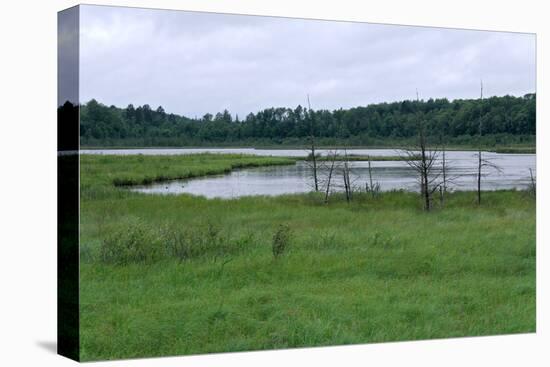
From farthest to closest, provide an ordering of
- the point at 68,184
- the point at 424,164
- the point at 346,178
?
1. the point at 424,164
2. the point at 346,178
3. the point at 68,184

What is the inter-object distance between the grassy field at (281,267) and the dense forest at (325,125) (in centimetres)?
23

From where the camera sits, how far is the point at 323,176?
10570 millimetres

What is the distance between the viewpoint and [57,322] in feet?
31.0

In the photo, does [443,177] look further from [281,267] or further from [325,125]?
[281,267]

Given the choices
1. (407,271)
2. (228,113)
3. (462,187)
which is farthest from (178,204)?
(462,187)

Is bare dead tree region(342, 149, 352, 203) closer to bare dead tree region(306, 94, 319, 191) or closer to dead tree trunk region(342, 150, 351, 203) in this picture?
dead tree trunk region(342, 150, 351, 203)

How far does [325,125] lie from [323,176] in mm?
564

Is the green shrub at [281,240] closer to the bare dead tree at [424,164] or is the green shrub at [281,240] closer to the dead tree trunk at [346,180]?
the dead tree trunk at [346,180]

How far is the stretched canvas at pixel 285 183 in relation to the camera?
9242mm

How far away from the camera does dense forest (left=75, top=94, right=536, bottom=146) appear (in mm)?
9508

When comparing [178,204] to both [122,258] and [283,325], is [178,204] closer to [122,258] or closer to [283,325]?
[122,258]

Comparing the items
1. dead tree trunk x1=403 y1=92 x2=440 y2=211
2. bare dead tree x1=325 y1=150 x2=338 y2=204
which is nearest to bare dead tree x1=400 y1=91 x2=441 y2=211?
dead tree trunk x1=403 y1=92 x2=440 y2=211

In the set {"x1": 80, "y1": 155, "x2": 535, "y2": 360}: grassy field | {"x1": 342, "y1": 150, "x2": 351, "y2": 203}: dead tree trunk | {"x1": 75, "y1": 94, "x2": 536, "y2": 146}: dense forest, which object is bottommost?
{"x1": 80, "y1": 155, "x2": 535, "y2": 360}: grassy field

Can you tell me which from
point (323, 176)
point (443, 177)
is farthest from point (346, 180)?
point (443, 177)
